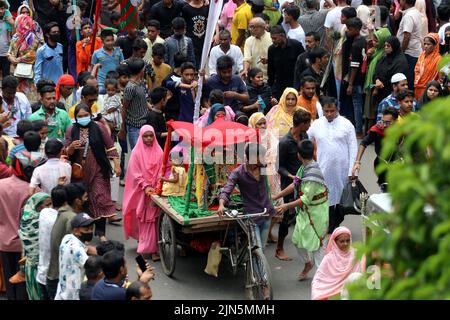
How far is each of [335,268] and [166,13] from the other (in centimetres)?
884

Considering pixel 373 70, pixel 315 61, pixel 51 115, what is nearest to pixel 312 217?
pixel 51 115

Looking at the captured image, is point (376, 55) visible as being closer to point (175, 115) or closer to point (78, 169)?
point (175, 115)

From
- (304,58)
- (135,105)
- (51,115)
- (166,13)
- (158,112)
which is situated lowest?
(51,115)

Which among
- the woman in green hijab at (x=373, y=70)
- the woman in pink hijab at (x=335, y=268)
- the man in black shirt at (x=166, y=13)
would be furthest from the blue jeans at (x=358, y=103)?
the woman in pink hijab at (x=335, y=268)

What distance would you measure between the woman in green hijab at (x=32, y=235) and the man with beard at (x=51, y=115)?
236cm

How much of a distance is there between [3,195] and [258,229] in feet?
7.31

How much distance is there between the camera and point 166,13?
16297 mm

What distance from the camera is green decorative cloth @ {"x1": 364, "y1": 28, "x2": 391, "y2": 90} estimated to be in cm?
1419

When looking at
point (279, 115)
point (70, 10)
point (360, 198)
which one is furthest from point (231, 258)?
point (70, 10)

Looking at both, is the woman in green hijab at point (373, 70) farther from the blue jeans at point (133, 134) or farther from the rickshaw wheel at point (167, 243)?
the rickshaw wheel at point (167, 243)

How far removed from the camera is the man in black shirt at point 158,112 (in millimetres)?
10992

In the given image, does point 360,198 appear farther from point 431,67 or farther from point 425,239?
point 425,239

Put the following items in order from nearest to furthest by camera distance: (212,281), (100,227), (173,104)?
(212,281) → (100,227) → (173,104)

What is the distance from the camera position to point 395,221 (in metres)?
3.76
